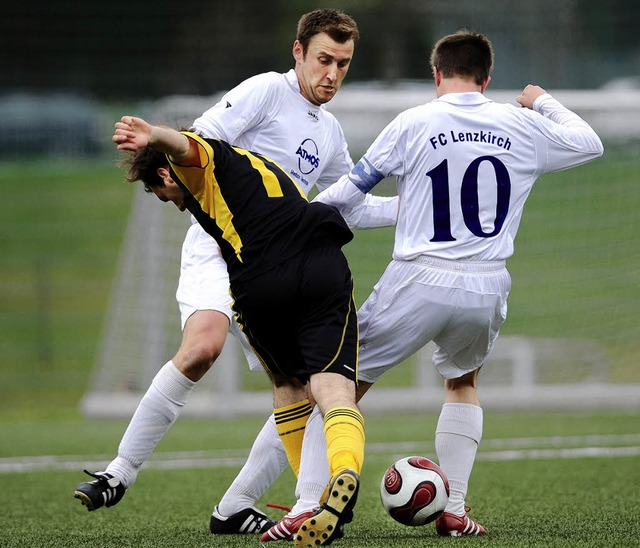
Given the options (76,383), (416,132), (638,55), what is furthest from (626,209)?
(76,383)

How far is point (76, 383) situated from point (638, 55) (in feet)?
30.4

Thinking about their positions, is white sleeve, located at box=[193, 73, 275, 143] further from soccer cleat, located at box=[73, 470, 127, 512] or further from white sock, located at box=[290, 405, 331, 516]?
soccer cleat, located at box=[73, 470, 127, 512]

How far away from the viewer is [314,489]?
4.59m

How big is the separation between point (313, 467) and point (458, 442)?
0.77 meters

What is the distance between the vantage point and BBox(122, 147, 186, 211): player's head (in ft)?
16.2

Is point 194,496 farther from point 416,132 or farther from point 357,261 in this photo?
point 357,261

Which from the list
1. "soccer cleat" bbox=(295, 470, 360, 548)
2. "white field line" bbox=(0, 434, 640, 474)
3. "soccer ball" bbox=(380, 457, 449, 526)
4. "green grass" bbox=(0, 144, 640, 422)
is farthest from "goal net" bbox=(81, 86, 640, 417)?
"soccer cleat" bbox=(295, 470, 360, 548)

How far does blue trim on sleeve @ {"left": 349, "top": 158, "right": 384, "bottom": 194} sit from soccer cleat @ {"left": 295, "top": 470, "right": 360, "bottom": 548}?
1.25m

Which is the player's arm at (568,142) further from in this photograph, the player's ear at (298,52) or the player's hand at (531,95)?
the player's ear at (298,52)

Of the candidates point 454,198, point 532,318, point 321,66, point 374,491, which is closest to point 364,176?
point 454,198

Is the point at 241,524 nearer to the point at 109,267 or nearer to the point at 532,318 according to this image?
the point at 532,318

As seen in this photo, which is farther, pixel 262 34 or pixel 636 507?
pixel 262 34

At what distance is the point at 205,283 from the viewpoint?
17.5 feet

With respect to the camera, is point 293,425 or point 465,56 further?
point 293,425
